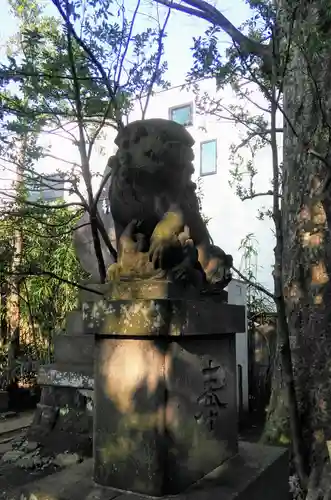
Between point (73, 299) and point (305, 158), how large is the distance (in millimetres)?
4401

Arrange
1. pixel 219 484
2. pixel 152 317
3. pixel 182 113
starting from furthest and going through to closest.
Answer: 1. pixel 182 113
2. pixel 219 484
3. pixel 152 317

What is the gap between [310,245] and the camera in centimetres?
445

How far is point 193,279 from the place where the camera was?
224 centimetres

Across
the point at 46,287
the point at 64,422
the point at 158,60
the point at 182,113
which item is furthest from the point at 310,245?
the point at 182,113

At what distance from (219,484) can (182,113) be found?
10.4 m

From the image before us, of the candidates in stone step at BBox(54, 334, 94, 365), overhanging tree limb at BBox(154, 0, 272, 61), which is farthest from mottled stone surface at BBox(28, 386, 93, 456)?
overhanging tree limb at BBox(154, 0, 272, 61)

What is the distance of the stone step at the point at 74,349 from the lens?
155 inches

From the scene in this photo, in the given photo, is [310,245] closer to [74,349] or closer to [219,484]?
[74,349]

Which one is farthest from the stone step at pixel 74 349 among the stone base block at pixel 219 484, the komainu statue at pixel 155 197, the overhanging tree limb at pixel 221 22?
the overhanging tree limb at pixel 221 22

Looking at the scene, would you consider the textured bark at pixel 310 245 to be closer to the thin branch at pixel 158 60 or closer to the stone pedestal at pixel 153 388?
the thin branch at pixel 158 60

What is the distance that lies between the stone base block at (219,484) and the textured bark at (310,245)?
1546mm

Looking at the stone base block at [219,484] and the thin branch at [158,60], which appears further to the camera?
the thin branch at [158,60]

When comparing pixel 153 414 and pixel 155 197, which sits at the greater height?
pixel 155 197

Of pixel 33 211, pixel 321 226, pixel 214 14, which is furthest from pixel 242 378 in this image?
pixel 214 14
